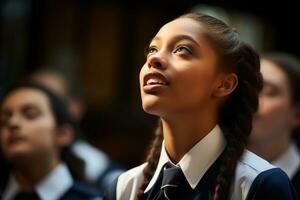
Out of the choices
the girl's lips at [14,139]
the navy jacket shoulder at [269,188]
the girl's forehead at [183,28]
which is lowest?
the girl's lips at [14,139]

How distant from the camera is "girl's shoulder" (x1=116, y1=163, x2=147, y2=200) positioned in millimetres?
1420

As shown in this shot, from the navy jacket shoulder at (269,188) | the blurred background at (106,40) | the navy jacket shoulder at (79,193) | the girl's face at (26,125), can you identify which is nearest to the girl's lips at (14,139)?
the girl's face at (26,125)

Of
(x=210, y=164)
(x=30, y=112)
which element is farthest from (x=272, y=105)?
(x=210, y=164)

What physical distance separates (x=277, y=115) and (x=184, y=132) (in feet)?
3.39

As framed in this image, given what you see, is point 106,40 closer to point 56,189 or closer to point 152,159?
point 56,189

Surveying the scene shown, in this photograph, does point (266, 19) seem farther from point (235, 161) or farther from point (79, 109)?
point (235, 161)

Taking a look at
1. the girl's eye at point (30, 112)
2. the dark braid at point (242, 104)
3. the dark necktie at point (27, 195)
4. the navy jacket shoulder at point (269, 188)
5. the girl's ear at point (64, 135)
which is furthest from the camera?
the girl's ear at point (64, 135)

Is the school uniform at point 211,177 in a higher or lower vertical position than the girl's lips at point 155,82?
lower

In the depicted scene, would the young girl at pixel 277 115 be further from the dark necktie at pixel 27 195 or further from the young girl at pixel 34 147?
the dark necktie at pixel 27 195

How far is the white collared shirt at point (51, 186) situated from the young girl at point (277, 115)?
0.67 m

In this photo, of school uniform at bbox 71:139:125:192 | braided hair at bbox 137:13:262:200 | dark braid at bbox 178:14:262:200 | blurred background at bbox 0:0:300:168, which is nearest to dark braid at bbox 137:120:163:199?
braided hair at bbox 137:13:262:200

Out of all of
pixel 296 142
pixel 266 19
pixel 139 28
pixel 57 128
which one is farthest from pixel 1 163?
pixel 266 19

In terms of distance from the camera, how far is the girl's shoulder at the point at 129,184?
1420 mm

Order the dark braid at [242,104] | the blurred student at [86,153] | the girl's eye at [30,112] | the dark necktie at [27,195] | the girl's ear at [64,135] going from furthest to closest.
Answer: the blurred student at [86,153] → the girl's ear at [64,135] → the girl's eye at [30,112] → the dark necktie at [27,195] → the dark braid at [242,104]
